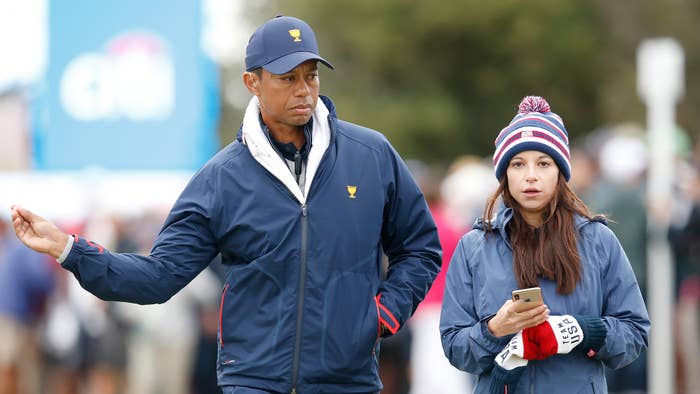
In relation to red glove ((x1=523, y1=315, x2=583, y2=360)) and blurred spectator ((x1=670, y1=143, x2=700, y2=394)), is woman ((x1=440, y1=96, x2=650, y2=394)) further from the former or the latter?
blurred spectator ((x1=670, y1=143, x2=700, y2=394))

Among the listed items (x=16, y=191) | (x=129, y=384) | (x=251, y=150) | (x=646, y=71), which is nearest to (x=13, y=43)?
(x=16, y=191)

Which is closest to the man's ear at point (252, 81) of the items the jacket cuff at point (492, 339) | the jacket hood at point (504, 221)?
the jacket hood at point (504, 221)

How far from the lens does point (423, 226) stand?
636cm

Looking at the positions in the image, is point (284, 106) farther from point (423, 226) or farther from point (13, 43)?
point (13, 43)

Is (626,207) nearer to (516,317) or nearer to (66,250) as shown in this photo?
(516,317)

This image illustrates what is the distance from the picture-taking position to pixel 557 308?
5.61 m

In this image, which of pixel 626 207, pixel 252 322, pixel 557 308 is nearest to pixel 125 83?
pixel 626 207

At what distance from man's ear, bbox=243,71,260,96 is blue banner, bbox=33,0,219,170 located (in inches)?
368

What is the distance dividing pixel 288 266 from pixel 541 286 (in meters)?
1.08

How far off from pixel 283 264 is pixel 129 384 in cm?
1012

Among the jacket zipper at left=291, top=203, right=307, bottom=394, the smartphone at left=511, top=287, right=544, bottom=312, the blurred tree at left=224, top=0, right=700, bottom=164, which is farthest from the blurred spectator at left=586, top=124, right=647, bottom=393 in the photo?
the blurred tree at left=224, top=0, right=700, bottom=164

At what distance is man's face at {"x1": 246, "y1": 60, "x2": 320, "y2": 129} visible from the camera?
6.10 meters

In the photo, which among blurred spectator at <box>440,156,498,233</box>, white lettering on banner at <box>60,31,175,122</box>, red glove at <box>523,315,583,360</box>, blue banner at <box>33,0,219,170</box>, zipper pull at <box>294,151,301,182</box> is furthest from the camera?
white lettering on banner at <box>60,31,175,122</box>

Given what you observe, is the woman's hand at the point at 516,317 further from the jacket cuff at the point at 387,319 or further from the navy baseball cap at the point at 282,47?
the navy baseball cap at the point at 282,47
